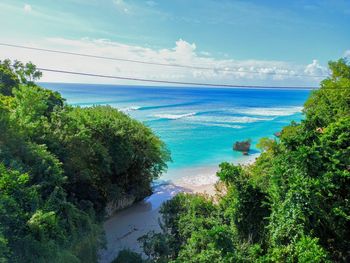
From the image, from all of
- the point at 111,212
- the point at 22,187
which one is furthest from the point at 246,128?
the point at 22,187

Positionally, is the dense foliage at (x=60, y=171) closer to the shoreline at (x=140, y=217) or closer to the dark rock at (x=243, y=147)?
the shoreline at (x=140, y=217)

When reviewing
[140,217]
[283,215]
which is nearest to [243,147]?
[140,217]

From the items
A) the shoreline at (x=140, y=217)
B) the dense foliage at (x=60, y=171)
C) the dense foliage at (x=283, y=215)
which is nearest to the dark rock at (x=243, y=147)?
the shoreline at (x=140, y=217)

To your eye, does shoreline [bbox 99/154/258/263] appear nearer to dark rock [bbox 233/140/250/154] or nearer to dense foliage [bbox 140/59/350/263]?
dense foliage [bbox 140/59/350/263]

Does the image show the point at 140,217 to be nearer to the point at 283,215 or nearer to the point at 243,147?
the point at 283,215

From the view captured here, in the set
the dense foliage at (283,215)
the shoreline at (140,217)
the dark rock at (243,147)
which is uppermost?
the dense foliage at (283,215)
